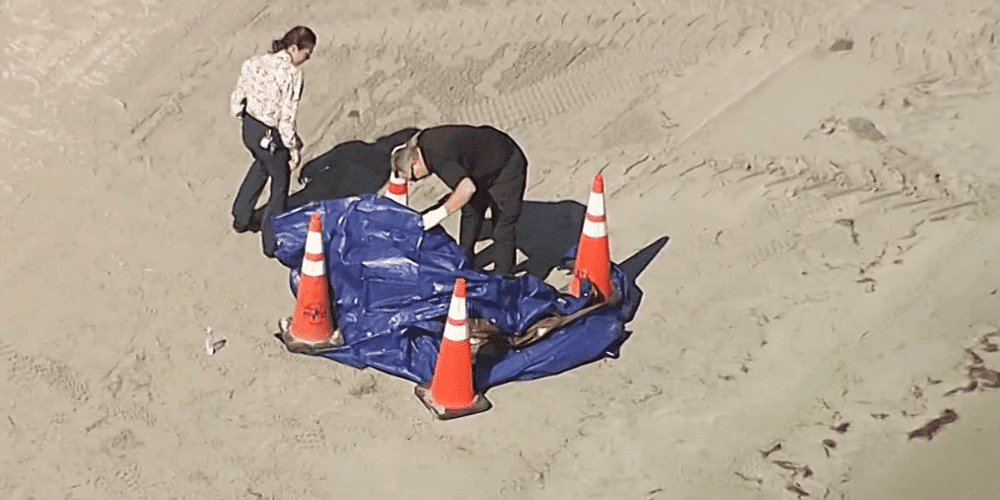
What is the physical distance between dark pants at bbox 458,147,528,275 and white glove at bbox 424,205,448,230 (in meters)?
0.38

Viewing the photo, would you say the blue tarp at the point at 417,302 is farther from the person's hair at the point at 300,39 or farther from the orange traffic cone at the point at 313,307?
the person's hair at the point at 300,39

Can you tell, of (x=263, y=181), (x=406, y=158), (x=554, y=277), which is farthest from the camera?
(x=263, y=181)

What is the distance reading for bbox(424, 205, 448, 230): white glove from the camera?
6363 millimetres

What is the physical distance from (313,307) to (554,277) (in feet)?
4.92

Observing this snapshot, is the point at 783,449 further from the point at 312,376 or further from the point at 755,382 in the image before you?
the point at 312,376

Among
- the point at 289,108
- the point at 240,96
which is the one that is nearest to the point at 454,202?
the point at 289,108

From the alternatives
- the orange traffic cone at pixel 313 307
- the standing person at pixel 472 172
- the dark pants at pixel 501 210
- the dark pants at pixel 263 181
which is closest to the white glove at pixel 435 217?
the standing person at pixel 472 172

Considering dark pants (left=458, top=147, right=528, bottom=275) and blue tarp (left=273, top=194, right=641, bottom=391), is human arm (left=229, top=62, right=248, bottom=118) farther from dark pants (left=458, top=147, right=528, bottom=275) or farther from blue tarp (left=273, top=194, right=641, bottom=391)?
dark pants (left=458, top=147, right=528, bottom=275)

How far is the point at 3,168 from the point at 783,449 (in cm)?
531

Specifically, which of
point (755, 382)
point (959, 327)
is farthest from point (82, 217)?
point (959, 327)

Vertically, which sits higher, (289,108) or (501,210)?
(289,108)

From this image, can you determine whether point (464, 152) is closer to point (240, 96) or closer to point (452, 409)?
point (452, 409)

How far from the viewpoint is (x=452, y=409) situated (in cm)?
620

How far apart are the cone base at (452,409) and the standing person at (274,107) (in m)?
1.37
